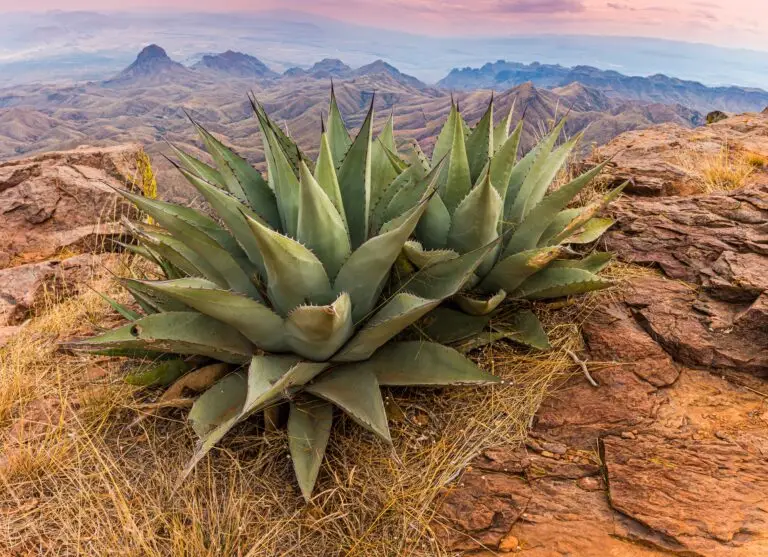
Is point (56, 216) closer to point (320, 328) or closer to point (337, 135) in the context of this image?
point (337, 135)

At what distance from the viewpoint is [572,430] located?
2.33 m

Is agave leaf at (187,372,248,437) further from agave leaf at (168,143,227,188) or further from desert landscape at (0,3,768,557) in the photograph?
agave leaf at (168,143,227,188)

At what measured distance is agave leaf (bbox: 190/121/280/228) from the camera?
2686 millimetres

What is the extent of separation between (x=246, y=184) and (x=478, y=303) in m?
1.43

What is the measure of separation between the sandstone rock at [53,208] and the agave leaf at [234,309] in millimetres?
4300

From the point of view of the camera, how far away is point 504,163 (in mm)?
2779

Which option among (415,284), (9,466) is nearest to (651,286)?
(415,284)

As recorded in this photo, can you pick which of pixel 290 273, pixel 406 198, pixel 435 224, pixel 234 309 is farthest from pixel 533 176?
pixel 234 309

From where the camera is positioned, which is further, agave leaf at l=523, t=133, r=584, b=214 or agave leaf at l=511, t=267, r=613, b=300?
agave leaf at l=523, t=133, r=584, b=214

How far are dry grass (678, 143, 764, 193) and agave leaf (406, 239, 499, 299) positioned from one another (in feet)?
11.0

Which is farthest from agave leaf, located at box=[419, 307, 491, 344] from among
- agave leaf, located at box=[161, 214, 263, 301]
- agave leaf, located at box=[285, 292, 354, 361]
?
agave leaf, located at box=[161, 214, 263, 301]

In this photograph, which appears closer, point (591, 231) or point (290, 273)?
point (290, 273)

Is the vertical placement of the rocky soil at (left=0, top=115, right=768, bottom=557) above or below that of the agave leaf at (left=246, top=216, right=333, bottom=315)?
below

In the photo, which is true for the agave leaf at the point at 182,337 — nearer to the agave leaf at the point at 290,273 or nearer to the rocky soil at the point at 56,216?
the agave leaf at the point at 290,273
